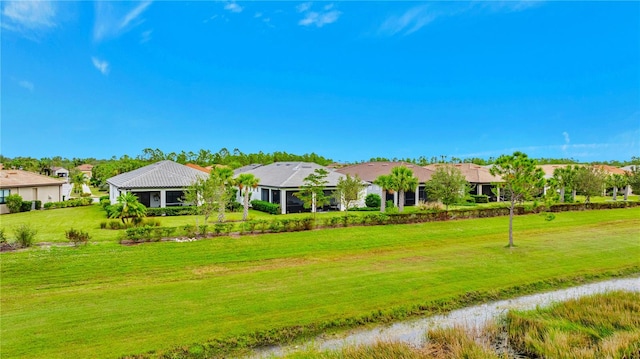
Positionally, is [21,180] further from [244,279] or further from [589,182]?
[589,182]

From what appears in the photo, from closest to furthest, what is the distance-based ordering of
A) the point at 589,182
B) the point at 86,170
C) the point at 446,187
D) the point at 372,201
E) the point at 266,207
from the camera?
the point at 446,187
the point at 266,207
the point at 372,201
the point at 589,182
the point at 86,170

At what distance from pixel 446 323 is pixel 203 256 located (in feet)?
33.6

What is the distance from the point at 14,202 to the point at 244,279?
92.8 ft

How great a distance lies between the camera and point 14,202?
3083 centimetres

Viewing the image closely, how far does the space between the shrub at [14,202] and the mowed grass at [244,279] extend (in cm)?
2101

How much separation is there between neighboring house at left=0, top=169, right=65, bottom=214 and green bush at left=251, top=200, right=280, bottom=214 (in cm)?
1991

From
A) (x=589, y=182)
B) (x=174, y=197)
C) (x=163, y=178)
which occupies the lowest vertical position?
(x=174, y=197)

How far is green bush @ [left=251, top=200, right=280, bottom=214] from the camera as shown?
101 ft

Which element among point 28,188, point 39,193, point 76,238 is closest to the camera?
point 76,238

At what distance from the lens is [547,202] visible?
1834cm

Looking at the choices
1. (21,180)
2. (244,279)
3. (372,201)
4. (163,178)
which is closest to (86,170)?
(21,180)

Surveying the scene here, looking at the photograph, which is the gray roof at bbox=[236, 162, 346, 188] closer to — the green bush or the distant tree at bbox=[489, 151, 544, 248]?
the green bush

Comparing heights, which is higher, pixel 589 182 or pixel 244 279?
pixel 589 182

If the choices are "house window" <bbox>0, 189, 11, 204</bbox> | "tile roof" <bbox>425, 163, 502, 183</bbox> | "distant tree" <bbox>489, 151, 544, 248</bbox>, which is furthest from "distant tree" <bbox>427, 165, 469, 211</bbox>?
"house window" <bbox>0, 189, 11, 204</bbox>
